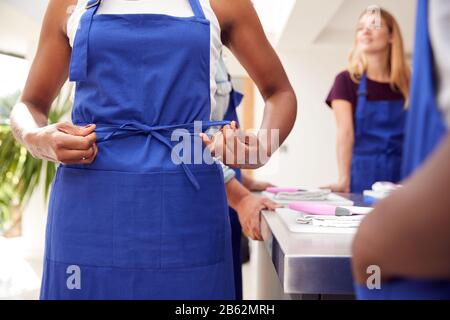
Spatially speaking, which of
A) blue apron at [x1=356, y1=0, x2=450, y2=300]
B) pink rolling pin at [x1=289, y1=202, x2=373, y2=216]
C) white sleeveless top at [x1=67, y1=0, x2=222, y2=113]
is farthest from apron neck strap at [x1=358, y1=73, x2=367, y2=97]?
blue apron at [x1=356, y1=0, x2=450, y2=300]

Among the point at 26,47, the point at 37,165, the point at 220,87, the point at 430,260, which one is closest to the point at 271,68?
the point at 220,87

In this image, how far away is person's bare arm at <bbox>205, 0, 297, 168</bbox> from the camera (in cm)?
87

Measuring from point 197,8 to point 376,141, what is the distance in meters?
A: 1.44

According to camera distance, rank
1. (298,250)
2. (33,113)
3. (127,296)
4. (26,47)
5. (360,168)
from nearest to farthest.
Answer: (298,250)
(127,296)
(33,113)
(360,168)
(26,47)

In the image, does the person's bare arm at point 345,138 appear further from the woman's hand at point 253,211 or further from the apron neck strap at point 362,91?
the woman's hand at point 253,211

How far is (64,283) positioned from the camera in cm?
80

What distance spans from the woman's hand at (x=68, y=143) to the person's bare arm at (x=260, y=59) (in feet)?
0.94

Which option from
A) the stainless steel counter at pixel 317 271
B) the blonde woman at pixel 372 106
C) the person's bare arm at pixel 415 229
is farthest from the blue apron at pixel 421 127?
the blonde woman at pixel 372 106

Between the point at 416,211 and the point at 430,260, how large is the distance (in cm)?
4

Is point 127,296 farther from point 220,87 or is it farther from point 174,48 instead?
point 220,87

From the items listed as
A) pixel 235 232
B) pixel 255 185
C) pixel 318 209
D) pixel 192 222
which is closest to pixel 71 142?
pixel 192 222

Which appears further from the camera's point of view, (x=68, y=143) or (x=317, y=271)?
(x=68, y=143)

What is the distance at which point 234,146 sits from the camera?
72cm

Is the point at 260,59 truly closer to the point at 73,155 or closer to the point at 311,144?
the point at 73,155
